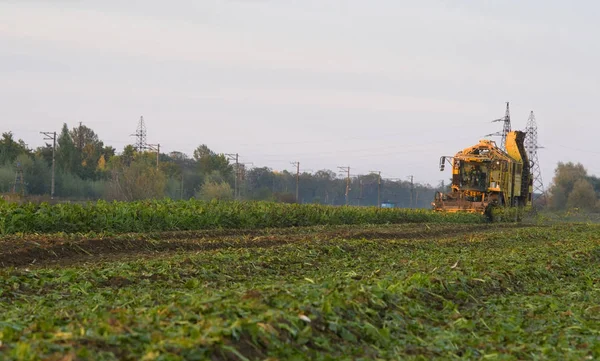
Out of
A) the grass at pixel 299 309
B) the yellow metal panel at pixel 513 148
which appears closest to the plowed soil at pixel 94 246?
the grass at pixel 299 309

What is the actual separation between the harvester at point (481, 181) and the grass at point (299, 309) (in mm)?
27162

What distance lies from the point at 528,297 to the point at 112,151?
296ft

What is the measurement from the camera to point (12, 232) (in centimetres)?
2197

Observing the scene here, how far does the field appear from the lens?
6.80 m

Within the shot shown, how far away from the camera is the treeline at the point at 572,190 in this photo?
91.8 metres

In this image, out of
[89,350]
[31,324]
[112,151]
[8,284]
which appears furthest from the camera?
[112,151]

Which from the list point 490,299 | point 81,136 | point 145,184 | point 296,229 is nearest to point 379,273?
point 490,299

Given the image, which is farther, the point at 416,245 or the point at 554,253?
the point at 416,245

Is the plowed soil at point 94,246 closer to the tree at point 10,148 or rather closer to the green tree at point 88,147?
the tree at point 10,148

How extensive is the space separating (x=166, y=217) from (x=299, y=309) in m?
20.3

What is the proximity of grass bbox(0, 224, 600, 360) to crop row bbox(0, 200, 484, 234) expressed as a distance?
21.8 ft

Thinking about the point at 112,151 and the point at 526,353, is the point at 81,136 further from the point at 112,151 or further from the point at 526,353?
the point at 526,353

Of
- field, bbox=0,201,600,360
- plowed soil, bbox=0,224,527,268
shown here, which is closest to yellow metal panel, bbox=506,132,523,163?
plowed soil, bbox=0,224,527,268

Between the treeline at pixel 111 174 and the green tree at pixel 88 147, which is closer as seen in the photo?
the treeline at pixel 111 174
